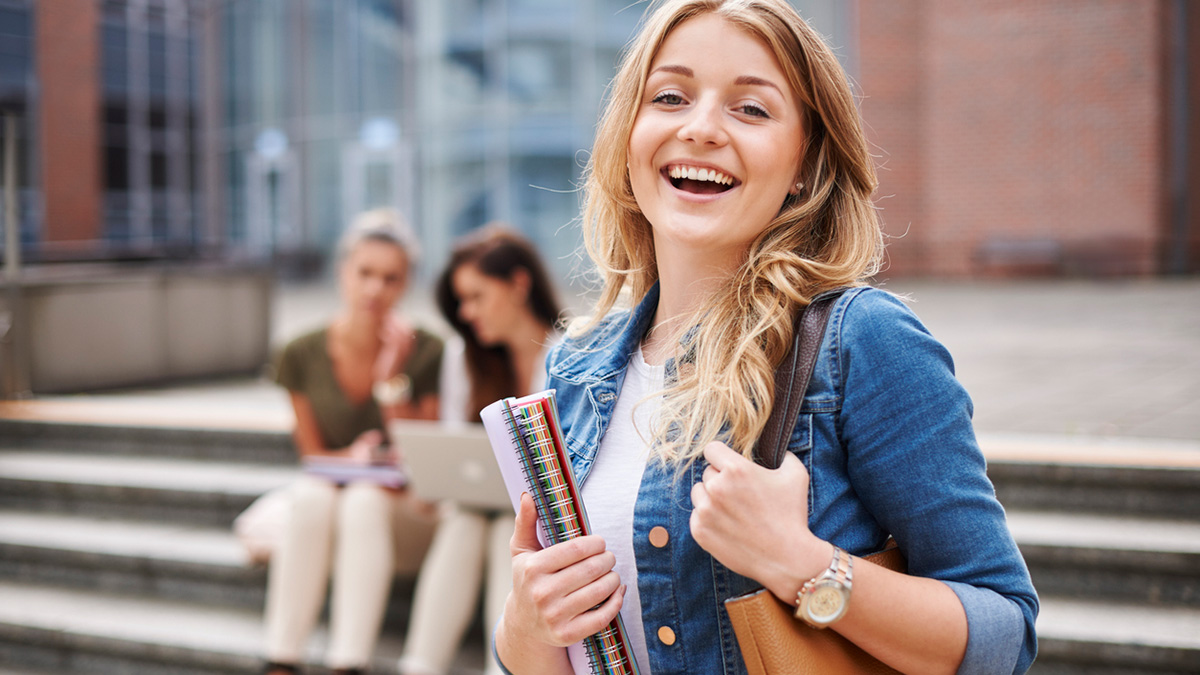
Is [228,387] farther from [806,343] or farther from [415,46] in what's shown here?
[415,46]

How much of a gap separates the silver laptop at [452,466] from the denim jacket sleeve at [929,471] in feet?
6.78

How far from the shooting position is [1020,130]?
1278 centimetres

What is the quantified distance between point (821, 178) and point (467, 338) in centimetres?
275

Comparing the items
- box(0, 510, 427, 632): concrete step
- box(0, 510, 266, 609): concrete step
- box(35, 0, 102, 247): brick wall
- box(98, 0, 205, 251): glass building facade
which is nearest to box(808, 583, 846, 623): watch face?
box(0, 510, 427, 632): concrete step

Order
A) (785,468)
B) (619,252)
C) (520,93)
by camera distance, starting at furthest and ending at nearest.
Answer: (520,93) < (619,252) < (785,468)

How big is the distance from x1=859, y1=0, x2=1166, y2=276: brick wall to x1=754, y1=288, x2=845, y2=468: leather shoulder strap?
36.7 ft

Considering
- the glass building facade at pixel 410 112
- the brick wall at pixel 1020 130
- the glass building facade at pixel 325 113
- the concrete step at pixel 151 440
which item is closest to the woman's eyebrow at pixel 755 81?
the concrete step at pixel 151 440

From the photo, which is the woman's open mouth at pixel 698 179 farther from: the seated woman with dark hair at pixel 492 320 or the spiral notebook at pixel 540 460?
the seated woman with dark hair at pixel 492 320

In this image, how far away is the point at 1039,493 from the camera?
3.48 m

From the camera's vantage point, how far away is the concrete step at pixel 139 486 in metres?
4.32

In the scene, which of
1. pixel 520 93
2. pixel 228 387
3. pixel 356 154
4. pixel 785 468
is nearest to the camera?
pixel 785 468

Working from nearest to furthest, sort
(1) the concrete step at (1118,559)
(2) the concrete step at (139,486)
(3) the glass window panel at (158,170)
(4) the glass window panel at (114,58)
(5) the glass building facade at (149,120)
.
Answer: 1. (1) the concrete step at (1118,559)
2. (2) the concrete step at (139,486)
3. (4) the glass window panel at (114,58)
4. (5) the glass building facade at (149,120)
5. (3) the glass window panel at (158,170)

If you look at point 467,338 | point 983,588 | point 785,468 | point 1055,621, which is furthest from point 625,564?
point 467,338

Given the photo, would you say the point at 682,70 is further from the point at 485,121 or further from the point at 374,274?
the point at 485,121
